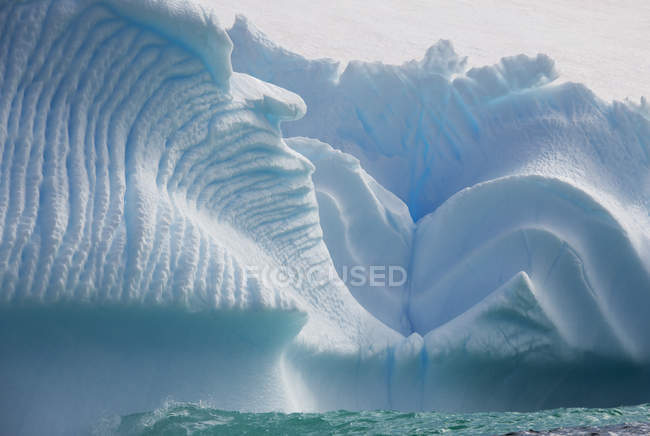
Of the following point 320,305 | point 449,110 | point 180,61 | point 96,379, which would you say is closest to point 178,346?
point 96,379

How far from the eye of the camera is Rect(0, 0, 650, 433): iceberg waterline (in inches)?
93.2

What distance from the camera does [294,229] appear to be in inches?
124

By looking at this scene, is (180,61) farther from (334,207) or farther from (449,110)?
(449,110)

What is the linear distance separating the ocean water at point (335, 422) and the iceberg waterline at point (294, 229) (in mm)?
80

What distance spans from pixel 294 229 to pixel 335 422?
957mm

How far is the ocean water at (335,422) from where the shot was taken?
7.76ft

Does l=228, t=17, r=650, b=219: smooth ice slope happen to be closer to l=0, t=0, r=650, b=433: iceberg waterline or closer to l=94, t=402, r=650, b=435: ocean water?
l=0, t=0, r=650, b=433: iceberg waterline

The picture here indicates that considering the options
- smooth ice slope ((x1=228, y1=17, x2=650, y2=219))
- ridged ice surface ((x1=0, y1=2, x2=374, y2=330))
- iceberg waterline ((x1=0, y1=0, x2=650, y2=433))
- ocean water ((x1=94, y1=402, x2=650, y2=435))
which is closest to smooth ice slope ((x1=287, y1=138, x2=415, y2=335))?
iceberg waterline ((x1=0, y1=0, x2=650, y2=433))

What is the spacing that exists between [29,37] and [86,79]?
24 centimetres

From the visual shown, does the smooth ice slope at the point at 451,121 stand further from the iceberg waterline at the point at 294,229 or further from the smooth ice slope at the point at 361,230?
the smooth ice slope at the point at 361,230

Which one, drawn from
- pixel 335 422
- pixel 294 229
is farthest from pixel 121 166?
pixel 335 422

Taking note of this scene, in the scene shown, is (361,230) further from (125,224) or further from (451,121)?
(125,224)

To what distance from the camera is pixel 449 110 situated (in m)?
4.67

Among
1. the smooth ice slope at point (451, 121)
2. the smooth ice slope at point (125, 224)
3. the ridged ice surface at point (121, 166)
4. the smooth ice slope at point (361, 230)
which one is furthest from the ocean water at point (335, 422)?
the smooth ice slope at point (451, 121)
